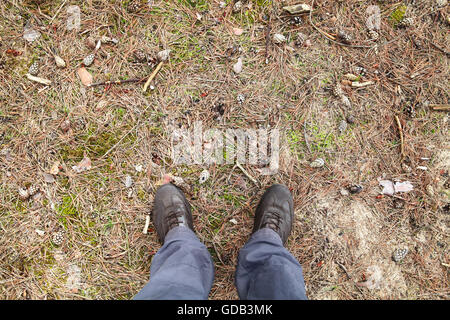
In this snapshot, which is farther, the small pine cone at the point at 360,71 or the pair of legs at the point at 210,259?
the small pine cone at the point at 360,71

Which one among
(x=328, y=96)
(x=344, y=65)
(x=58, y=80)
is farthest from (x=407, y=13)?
(x=58, y=80)

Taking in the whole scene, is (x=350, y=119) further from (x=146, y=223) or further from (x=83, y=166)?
(x=83, y=166)

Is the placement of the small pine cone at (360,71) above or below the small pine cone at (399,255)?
above

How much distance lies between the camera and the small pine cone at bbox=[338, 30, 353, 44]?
94.8 inches

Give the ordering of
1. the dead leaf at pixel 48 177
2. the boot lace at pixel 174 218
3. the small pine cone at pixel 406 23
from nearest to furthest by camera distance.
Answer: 1. the boot lace at pixel 174 218
2. the dead leaf at pixel 48 177
3. the small pine cone at pixel 406 23

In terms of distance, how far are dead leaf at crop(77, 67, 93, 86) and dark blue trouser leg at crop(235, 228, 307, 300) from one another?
1885 mm

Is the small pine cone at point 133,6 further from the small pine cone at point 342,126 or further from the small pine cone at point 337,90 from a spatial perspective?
the small pine cone at point 342,126

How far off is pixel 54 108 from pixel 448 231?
140 inches

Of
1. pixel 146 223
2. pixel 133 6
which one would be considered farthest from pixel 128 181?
pixel 133 6

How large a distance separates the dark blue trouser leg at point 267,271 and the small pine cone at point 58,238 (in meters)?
1.48

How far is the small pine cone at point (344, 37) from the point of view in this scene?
7.90ft

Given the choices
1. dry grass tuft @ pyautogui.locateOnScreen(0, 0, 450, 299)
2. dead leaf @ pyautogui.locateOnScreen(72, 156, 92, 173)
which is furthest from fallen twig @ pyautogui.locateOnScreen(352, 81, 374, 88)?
dead leaf @ pyautogui.locateOnScreen(72, 156, 92, 173)

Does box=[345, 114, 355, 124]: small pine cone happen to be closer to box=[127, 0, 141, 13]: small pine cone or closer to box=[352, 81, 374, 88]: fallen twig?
box=[352, 81, 374, 88]: fallen twig

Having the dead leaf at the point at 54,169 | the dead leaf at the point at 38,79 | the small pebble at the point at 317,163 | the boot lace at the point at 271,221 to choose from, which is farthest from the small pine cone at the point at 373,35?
the dead leaf at the point at 54,169
